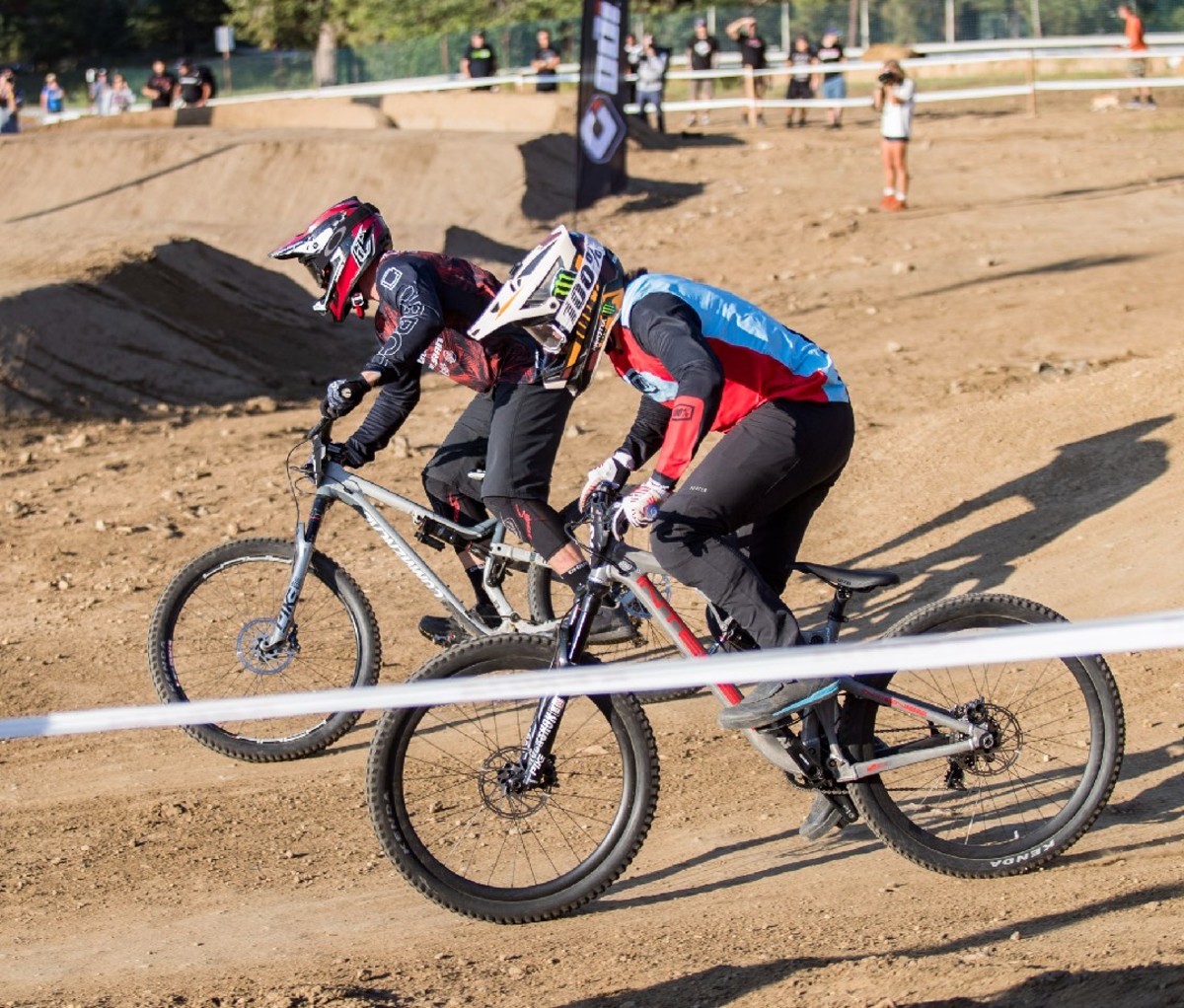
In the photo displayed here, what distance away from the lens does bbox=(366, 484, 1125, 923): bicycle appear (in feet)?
15.9

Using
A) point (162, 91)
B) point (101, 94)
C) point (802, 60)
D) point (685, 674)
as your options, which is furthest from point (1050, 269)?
point (101, 94)

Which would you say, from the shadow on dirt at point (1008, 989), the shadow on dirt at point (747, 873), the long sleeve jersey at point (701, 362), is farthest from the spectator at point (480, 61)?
the shadow on dirt at point (1008, 989)

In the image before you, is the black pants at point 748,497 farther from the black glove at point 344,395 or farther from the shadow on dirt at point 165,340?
the shadow on dirt at point 165,340

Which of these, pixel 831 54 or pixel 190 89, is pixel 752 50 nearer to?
pixel 831 54

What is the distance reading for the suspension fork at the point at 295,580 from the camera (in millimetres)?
6574

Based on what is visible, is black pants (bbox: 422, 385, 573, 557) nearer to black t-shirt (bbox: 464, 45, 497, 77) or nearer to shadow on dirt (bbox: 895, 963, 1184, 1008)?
shadow on dirt (bbox: 895, 963, 1184, 1008)

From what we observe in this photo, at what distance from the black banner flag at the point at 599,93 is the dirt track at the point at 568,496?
0.98 m

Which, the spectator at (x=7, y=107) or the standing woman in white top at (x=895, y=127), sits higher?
the spectator at (x=7, y=107)

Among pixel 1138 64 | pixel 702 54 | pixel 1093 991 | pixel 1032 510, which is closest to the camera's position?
pixel 1093 991

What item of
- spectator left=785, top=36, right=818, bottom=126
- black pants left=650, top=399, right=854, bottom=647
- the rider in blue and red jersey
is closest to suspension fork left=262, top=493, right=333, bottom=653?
the rider in blue and red jersey

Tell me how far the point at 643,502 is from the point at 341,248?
2488mm

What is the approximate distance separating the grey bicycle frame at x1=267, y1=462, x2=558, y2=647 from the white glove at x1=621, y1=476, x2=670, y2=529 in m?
1.94

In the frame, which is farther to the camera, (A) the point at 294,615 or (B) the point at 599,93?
(B) the point at 599,93

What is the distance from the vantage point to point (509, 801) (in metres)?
5.00
